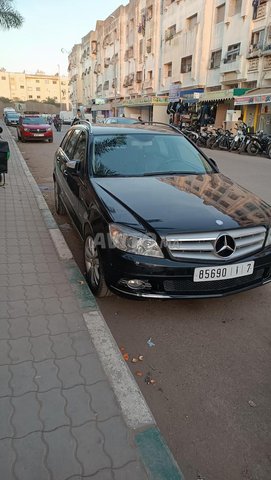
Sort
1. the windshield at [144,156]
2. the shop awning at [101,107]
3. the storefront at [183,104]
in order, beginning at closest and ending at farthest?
1. the windshield at [144,156]
2. the storefront at [183,104]
3. the shop awning at [101,107]

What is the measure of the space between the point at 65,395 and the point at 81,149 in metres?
3.18

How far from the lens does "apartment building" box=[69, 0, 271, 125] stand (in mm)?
24344

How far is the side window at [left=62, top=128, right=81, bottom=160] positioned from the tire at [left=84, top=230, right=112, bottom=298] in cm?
192

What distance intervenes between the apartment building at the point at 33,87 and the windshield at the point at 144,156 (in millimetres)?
116086

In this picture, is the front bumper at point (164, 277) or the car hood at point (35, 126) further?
the car hood at point (35, 126)

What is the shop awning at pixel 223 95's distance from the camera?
23.9 meters

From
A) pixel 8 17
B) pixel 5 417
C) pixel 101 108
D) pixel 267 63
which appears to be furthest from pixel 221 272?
pixel 101 108

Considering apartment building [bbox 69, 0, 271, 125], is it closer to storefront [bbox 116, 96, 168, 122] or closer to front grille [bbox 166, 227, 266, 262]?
storefront [bbox 116, 96, 168, 122]

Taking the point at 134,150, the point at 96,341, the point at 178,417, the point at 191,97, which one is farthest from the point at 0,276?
the point at 191,97

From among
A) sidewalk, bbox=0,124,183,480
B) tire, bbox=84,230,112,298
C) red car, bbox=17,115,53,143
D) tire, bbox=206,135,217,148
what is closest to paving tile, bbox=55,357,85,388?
sidewalk, bbox=0,124,183,480

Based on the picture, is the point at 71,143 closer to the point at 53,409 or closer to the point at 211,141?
the point at 53,409

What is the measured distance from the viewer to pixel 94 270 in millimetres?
3641

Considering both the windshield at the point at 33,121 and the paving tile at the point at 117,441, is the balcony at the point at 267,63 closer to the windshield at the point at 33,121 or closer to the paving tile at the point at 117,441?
the windshield at the point at 33,121

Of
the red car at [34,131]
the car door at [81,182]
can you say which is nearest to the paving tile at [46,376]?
the car door at [81,182]
